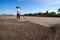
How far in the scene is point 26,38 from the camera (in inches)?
222

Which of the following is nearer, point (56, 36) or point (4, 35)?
point (4, 35)

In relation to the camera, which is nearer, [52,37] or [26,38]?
[26,38]

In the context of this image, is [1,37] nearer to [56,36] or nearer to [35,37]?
[35,37]

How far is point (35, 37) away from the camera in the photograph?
19.1 feet

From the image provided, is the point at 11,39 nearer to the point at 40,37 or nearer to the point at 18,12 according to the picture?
the point at 40,37

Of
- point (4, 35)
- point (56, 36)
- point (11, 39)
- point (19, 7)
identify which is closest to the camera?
point (11, 39)

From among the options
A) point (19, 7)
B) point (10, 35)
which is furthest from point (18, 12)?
point (10, 35)

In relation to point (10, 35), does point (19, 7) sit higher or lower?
higher

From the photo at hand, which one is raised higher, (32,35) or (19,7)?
(19,7)

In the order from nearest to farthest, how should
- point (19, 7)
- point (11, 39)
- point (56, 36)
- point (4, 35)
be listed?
point (11, 39) < point (4, 35) < point (56, 36) < point (19, 7)

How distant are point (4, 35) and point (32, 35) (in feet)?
4.90

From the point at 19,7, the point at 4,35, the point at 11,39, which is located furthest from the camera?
the point at 19,7

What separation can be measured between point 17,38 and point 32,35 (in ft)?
2.92

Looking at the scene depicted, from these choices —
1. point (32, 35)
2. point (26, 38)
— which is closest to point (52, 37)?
point (32, 35)
